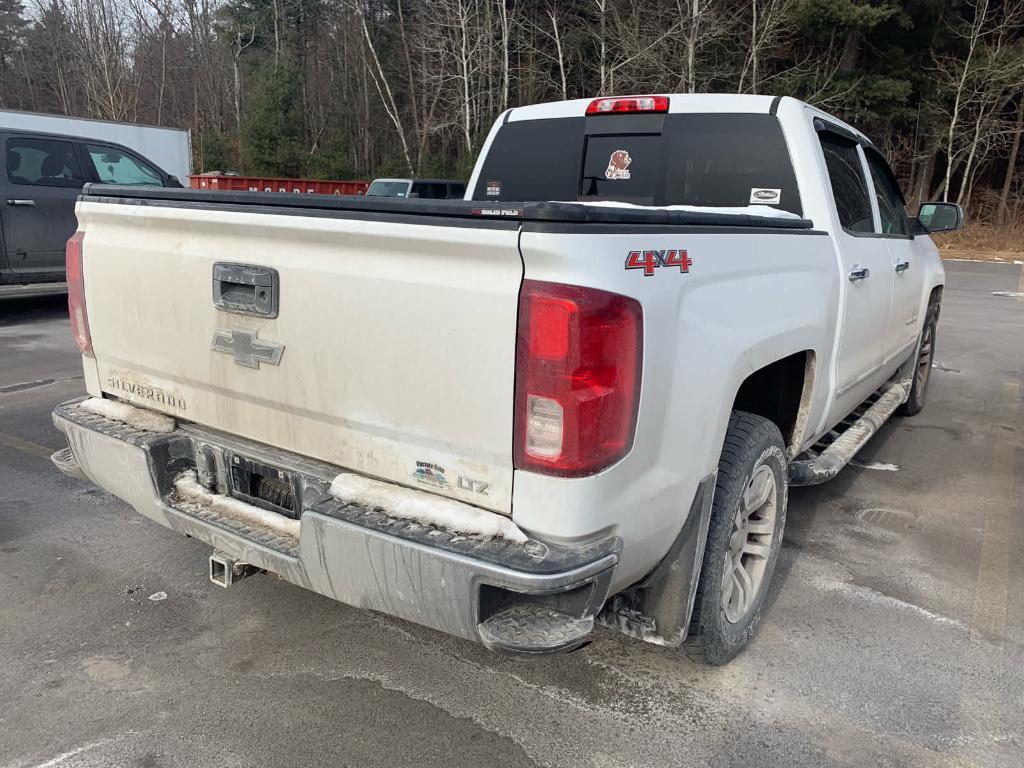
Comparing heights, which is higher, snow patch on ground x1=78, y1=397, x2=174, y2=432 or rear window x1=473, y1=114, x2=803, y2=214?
rear window x1=473, y1=114, x2=803, y2=214

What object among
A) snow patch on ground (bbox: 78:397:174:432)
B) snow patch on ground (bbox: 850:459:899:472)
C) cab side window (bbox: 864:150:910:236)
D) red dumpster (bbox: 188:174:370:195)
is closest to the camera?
snow patch on ground (bbox: 78:397:174:432)

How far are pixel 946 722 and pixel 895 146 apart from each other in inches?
1242

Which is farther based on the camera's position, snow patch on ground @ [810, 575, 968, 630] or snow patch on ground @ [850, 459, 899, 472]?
snow patch on ground @ [850, 459, 899, 472]

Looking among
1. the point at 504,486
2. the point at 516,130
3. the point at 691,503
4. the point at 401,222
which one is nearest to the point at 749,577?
the point at 691,503

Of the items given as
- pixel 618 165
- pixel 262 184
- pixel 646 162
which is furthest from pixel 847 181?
pixel 262 184

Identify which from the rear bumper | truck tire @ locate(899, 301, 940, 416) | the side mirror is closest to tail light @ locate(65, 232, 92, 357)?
the rear bumper

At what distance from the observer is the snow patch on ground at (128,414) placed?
2.89m

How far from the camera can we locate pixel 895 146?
97.3ft

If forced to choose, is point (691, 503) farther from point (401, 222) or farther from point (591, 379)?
point (401, 222)

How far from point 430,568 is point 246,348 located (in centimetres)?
98

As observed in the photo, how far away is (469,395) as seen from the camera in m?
2.10

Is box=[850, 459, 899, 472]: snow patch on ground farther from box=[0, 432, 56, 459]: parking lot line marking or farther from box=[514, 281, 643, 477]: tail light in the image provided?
box=[0, 432, 56, 459]: parking lot line marking

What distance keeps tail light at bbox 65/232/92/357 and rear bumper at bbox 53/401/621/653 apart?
1.00 meters

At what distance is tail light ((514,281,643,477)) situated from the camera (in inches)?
77.0
